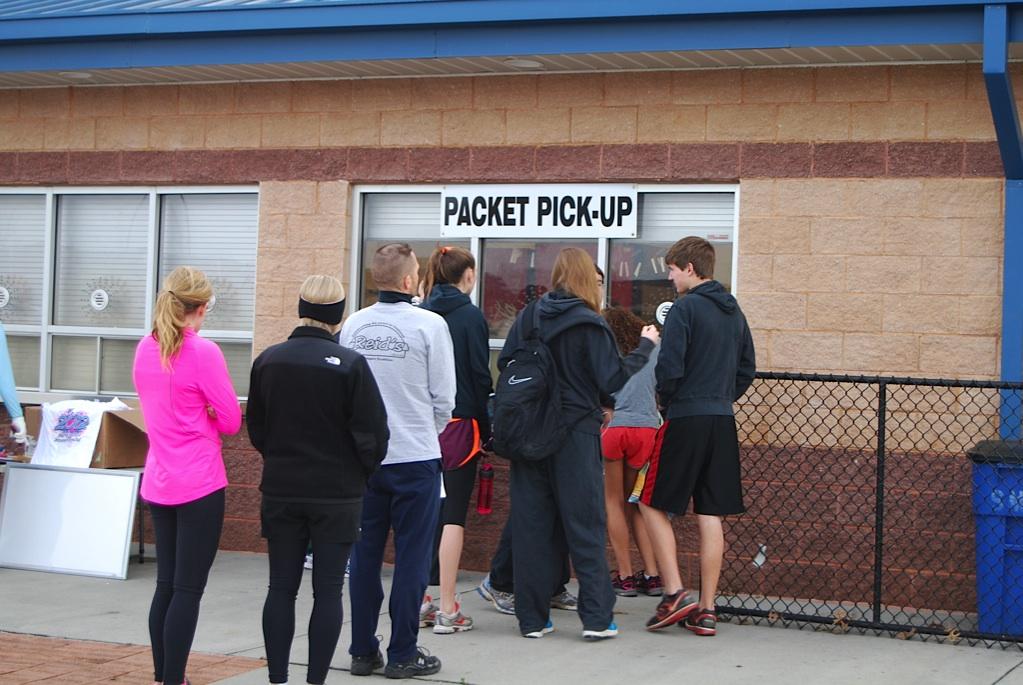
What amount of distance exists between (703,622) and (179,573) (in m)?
2.81

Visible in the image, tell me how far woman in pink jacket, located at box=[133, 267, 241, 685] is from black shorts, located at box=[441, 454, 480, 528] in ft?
5.49

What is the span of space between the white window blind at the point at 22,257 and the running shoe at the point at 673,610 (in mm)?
5499

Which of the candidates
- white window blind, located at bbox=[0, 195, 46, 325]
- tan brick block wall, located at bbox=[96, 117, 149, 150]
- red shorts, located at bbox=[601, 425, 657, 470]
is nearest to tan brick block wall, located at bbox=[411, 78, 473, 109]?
tan brick block wall, located at bbox=[96, 117, 149, 150]

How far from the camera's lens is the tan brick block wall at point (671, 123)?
27.9ft

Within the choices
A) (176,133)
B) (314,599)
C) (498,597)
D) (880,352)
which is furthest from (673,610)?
(176,133)

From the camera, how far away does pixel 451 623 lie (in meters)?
7.05

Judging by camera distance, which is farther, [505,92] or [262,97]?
[262,97]

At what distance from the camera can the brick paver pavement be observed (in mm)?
6117

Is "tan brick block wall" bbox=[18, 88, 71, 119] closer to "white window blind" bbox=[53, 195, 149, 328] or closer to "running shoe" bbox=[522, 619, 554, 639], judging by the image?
"white window blind" bbox=[53, 195, 149, 328]

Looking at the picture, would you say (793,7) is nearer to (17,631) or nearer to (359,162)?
(359,162)

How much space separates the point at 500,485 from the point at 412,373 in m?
2.93

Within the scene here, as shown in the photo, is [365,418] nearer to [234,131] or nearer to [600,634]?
[600,634]

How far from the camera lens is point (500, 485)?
8836mm

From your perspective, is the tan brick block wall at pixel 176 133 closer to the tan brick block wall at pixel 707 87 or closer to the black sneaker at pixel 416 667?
the tan brick block wall at pixel 707 87
